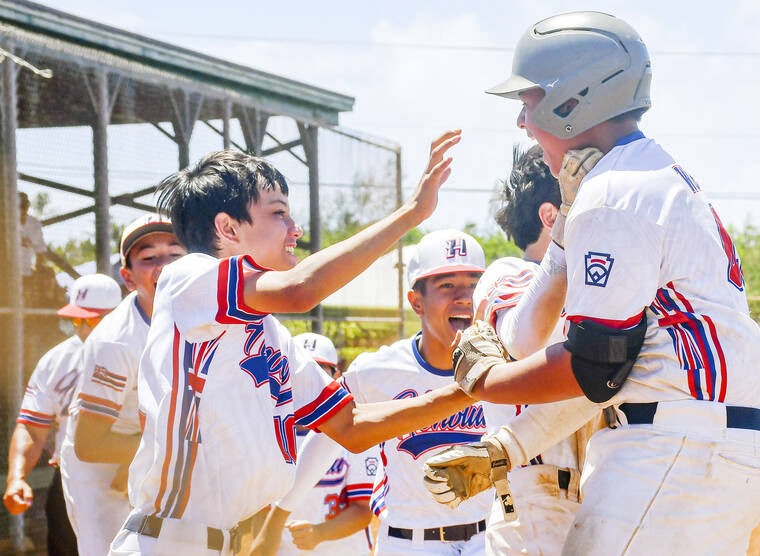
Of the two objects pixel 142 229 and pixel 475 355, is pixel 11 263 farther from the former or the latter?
pixel 475 355

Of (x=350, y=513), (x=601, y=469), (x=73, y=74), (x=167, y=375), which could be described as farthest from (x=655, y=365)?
(x=73, y=74)

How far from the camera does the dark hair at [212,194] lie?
3.40 m

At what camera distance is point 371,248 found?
2.90 metres

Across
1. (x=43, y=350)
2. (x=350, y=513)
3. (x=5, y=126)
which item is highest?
(x=5, y=126)

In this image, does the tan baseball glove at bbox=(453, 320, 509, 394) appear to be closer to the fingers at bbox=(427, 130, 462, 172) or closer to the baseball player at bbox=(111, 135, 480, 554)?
the baseball player at bbox=(111, 135, 480, 554)

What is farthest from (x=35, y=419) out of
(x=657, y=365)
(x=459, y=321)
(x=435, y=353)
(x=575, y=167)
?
(x=657, y=365)

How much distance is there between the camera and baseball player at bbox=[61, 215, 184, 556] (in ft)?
17.9

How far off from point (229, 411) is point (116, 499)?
3178mm

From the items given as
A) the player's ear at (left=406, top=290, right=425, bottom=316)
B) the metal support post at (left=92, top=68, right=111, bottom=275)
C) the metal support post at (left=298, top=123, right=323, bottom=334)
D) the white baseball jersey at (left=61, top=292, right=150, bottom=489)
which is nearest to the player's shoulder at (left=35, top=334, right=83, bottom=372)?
the white baseball jersey at (left=61, top=292, right=150, bottom=489)

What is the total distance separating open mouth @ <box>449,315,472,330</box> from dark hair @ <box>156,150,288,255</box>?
6.07ft

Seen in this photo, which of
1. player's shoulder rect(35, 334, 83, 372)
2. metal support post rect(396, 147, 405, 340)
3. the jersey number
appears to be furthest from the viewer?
metal support post rect(396, 147, 405, 340)

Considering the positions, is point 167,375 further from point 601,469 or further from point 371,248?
point 601,469

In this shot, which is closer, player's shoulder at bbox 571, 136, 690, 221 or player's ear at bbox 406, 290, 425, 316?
player's shoulder at bbox 571, 136, 690, 221

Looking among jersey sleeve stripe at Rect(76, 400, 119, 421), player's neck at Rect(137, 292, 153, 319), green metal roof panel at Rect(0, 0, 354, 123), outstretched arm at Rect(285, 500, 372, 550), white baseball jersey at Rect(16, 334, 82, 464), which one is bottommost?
outstretched arm at Rect(285, 500, 372, 550)
